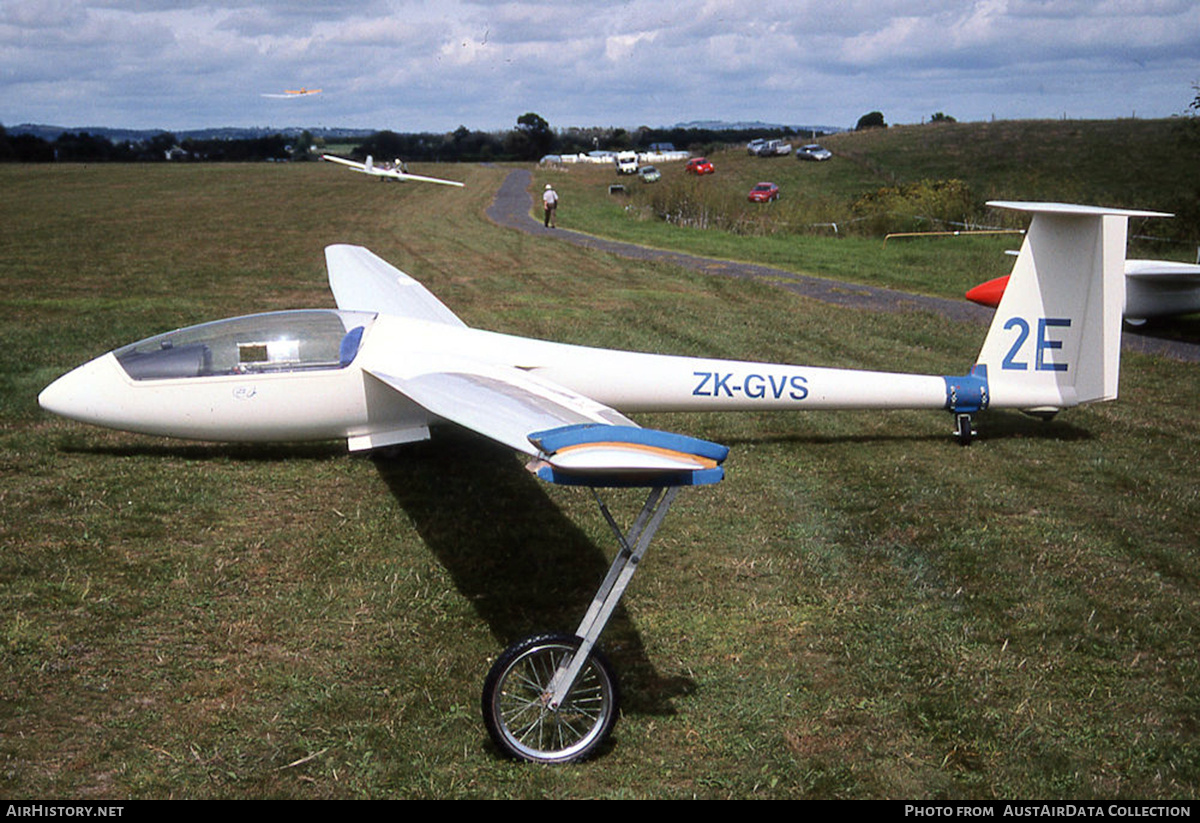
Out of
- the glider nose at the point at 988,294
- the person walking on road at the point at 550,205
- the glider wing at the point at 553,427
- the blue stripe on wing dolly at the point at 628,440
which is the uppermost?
the person walking on road at the point at 550,205

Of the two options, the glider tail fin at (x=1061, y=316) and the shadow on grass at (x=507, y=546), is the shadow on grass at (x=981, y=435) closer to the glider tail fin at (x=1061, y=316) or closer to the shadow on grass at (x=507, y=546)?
the glider tail fin at (x=1061, y=316)

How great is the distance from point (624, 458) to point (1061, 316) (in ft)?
26.3

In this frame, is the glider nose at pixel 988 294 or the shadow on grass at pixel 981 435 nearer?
the shadow on grass at pixel 981 435

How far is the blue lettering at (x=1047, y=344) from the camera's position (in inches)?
424

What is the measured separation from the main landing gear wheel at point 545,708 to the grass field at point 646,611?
0.50 ft

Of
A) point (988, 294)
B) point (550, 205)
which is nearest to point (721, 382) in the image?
point (988, 294)

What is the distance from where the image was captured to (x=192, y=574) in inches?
289

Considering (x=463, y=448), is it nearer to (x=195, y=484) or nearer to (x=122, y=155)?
(x=195, y=484)

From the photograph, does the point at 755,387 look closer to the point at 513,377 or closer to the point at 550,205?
the point at 513,377

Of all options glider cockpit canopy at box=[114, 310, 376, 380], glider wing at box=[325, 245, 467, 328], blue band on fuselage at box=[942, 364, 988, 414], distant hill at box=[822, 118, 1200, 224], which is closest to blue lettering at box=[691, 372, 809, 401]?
blue band on fuselage at box=[942, 364, 988, 414]

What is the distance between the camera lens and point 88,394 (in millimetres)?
9383

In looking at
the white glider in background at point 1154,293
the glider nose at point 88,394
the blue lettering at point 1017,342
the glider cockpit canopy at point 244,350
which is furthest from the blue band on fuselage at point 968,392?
the glider nose at point 88,394

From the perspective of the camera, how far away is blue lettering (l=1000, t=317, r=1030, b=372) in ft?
35.5

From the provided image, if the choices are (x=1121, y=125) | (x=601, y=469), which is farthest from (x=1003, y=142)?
(x=601, y=469)
